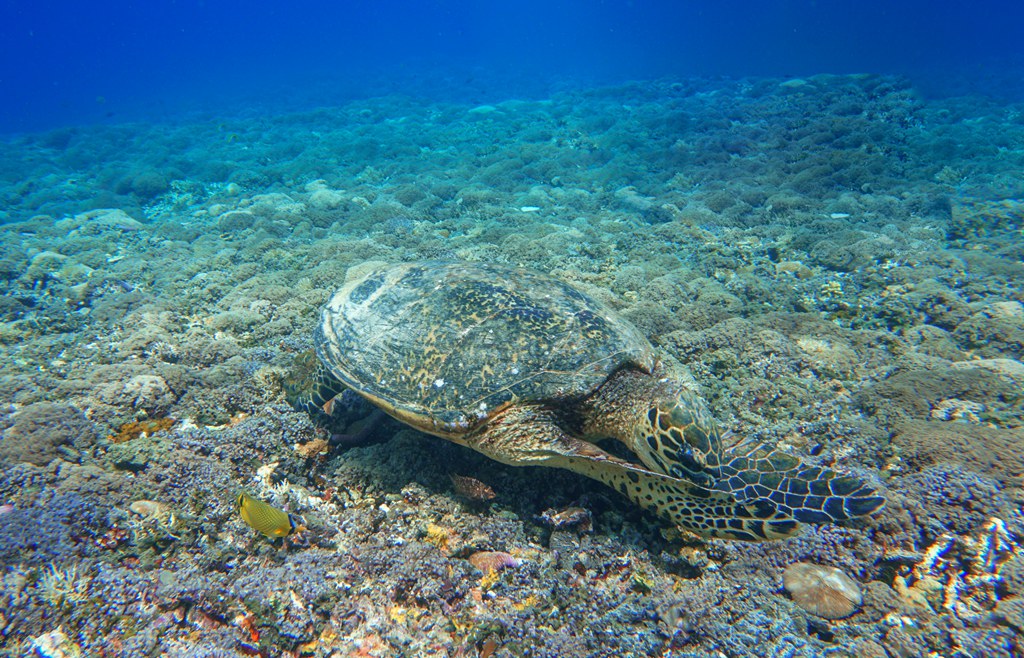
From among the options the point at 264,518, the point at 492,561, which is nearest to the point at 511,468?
the point at 492,561

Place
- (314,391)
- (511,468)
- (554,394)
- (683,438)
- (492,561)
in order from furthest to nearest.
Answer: (314,391), (511,468), (554,394), (492,561), (683,438)

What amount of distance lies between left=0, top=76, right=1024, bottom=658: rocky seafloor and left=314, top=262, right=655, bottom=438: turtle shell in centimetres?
68

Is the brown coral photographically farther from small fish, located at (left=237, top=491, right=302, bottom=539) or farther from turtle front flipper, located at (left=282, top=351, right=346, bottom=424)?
small fish, located at (left=237, top=491, right=302, bottom=539)


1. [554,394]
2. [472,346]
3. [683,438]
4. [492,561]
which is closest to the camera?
[683,438]

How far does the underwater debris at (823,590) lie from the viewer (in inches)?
91.6

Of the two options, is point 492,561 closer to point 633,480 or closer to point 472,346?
point 633,480

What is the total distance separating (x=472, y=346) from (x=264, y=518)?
1.74m

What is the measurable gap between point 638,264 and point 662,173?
7.37m

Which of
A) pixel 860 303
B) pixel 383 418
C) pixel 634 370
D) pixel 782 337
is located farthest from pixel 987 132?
pixel 383 418

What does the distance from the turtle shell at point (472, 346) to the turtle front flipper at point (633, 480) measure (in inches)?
5.9

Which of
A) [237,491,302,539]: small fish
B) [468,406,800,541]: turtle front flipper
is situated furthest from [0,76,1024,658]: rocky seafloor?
[468,406,800,541]: turtle front flipper

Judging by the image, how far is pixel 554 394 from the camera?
118 inches

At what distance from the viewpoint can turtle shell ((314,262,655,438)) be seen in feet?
10.0

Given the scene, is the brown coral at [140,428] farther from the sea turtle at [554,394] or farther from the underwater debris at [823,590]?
the underwater debris at [823,590]
